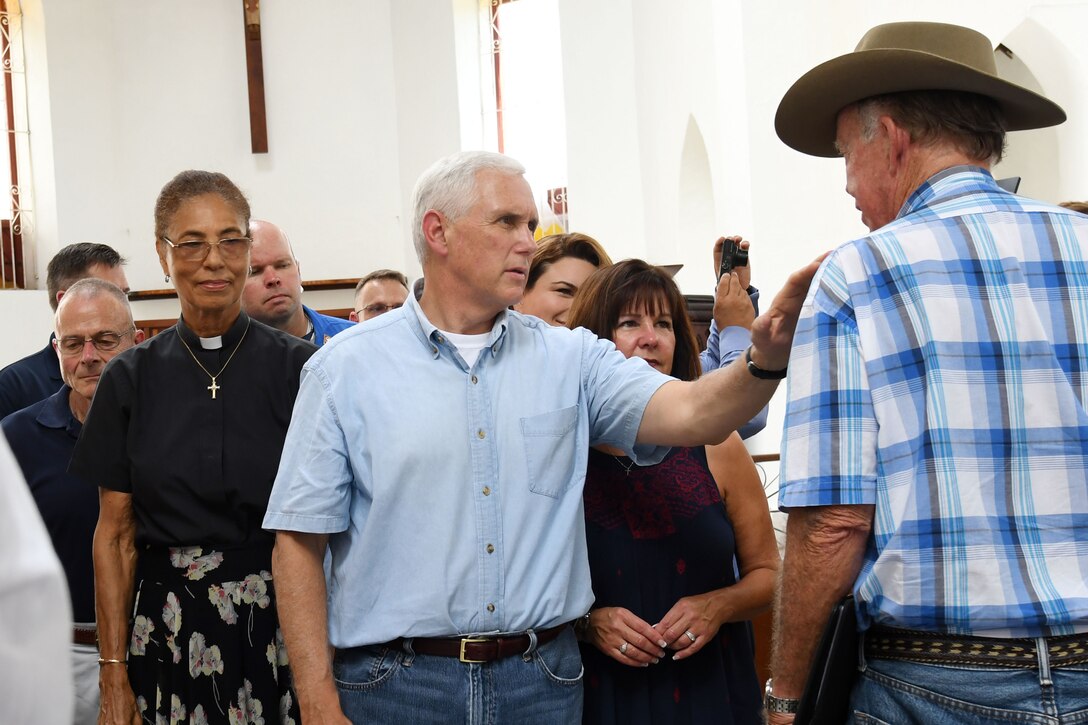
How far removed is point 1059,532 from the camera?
1.67 metres

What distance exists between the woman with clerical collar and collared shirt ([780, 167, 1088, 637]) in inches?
51.1

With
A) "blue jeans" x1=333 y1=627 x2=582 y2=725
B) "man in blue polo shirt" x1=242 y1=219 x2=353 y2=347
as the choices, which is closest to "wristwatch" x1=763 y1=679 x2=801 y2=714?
"blue jeans" x1=333 y1=627 x2=582 y2=725

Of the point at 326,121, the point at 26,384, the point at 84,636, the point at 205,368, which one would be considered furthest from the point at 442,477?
the point at 326,121

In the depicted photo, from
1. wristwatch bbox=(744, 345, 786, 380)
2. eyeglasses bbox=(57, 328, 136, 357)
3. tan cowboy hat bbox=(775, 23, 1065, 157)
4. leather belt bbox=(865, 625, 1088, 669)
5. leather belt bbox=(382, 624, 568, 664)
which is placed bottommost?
leather belt bbox=(382, 624, 568, 664)

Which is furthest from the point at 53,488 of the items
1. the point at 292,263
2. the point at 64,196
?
the point at 64,196

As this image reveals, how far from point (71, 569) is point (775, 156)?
4.37 meters

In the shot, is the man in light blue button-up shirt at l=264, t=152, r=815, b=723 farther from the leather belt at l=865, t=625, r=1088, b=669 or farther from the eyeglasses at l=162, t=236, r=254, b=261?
the eyeglasses at l=162, t=236, r=254, b=261

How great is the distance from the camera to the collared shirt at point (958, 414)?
1.66 m

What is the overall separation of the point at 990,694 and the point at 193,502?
1.66m

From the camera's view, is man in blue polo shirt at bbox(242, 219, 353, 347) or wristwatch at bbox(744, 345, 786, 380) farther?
man in blue polo shirt at bbox(242, 219, 353, 347)

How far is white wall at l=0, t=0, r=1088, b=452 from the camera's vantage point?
896 centimetres

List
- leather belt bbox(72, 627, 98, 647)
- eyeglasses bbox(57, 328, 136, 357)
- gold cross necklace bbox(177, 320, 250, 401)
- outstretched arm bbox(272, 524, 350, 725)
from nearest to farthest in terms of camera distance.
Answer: outstretched arm bbox(272, 524, 350, 725), gold cross necklace bbox(177, 320, 250, 401), leather belt bbox(72, 627, 98, 647), eyeglasses bbox(57, 328, 136, 357)

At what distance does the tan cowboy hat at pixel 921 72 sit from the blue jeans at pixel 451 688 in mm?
1098

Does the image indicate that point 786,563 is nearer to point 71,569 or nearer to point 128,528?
point 128,528
